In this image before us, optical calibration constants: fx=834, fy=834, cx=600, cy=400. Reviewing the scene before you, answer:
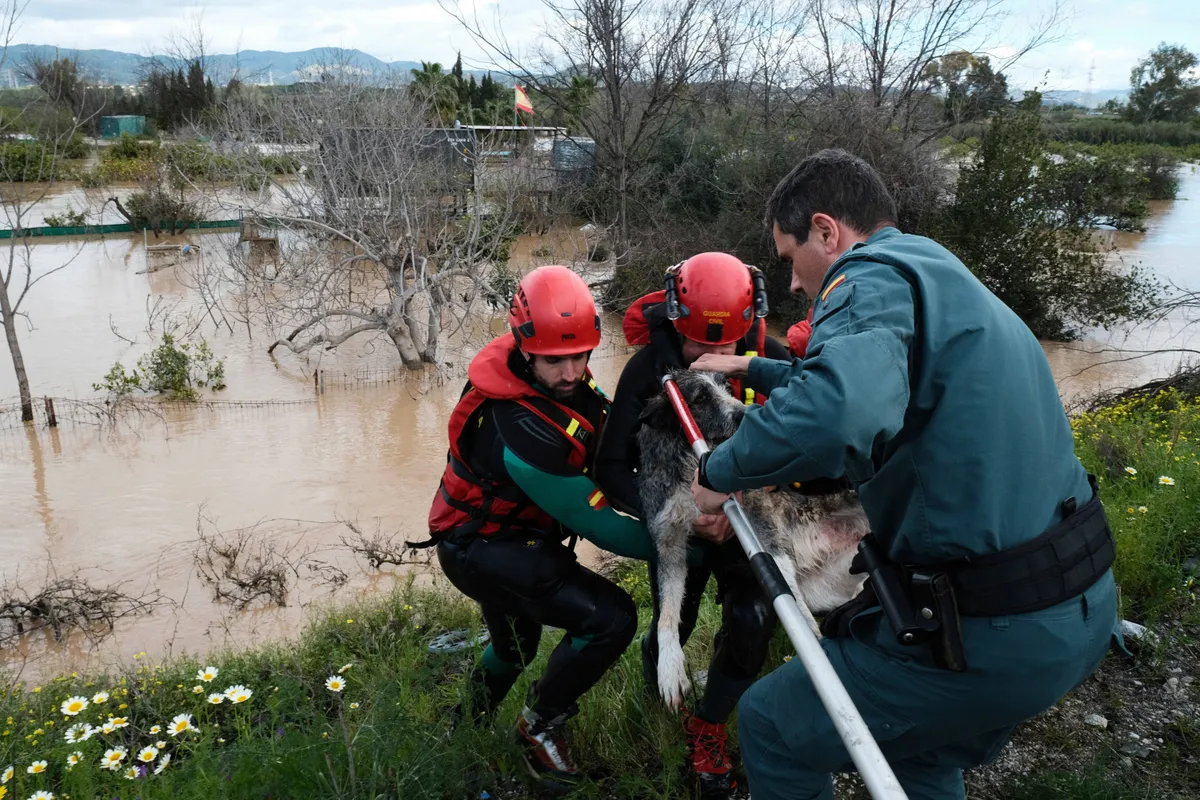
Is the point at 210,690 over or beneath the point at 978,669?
beneath

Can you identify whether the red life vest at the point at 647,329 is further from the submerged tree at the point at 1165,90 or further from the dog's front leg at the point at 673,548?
the submerged tree at the point at 1165,90

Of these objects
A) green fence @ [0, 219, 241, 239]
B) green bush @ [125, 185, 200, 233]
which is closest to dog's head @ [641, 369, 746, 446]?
green fence @ [0, 219, 241, 239]

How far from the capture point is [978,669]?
6.51 feet

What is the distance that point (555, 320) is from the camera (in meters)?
3.15

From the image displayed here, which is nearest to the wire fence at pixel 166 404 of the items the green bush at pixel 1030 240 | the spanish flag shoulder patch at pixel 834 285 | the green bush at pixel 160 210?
the green bush at pixel 1030 240

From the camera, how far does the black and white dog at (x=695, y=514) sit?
2877 millimetres

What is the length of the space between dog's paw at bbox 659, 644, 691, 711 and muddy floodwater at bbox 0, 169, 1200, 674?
5.98 m

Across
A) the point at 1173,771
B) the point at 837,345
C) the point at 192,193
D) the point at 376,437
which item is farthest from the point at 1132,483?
the point at 192,193

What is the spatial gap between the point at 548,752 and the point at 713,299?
72.8 inches

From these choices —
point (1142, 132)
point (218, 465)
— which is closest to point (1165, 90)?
point (1142, 132)

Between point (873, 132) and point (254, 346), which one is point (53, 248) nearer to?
point (254, 346)

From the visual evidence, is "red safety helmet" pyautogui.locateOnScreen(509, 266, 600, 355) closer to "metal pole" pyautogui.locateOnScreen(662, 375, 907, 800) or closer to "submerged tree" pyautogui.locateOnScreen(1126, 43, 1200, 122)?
"metal pole" pyautogui.locateOnScreen(662, 375, 907, 800)

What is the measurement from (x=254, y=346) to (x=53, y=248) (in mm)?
12717

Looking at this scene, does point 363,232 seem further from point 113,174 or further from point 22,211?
point 113,174
